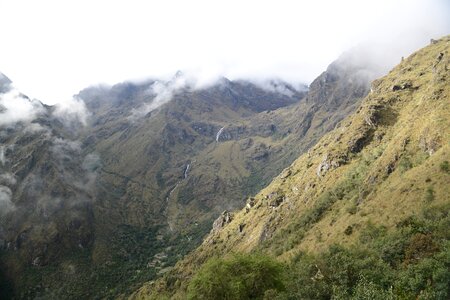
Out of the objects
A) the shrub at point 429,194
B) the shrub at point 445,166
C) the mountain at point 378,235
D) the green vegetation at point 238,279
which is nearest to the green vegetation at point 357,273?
the green vegetation at point 238,279

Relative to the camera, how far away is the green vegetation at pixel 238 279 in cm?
9169

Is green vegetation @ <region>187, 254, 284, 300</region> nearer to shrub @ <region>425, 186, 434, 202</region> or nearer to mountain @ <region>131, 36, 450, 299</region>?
mountain @ <region>131, 36, 450, 299</region>

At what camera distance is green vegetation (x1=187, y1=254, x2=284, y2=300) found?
91688mm

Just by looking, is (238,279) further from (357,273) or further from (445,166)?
(445,166)

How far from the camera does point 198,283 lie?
9662 cm

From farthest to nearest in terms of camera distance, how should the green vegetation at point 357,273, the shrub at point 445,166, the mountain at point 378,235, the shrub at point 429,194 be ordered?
the shrub at point 445,166
the shrub at point 429,194
the mountain at point 378,235
the green vegetation at point 357,273

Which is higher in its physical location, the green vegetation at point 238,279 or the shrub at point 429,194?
the green vegetation at point 238,279

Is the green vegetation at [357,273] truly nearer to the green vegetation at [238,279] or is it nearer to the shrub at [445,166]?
the green vegetation at [238,279]

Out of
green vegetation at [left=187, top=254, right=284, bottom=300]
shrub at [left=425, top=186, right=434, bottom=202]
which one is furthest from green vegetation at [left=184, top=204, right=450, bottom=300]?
shrub at [left=425, top=186, right=434, bottom=202]

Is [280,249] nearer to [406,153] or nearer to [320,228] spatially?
[320,228]

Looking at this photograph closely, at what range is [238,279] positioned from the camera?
92.6 meters

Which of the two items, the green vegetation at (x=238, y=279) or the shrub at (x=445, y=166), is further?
the shrub at (x=445, y=166)

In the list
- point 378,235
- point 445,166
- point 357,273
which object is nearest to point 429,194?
point 445,166

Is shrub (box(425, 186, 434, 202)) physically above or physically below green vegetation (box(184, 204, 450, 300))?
below
